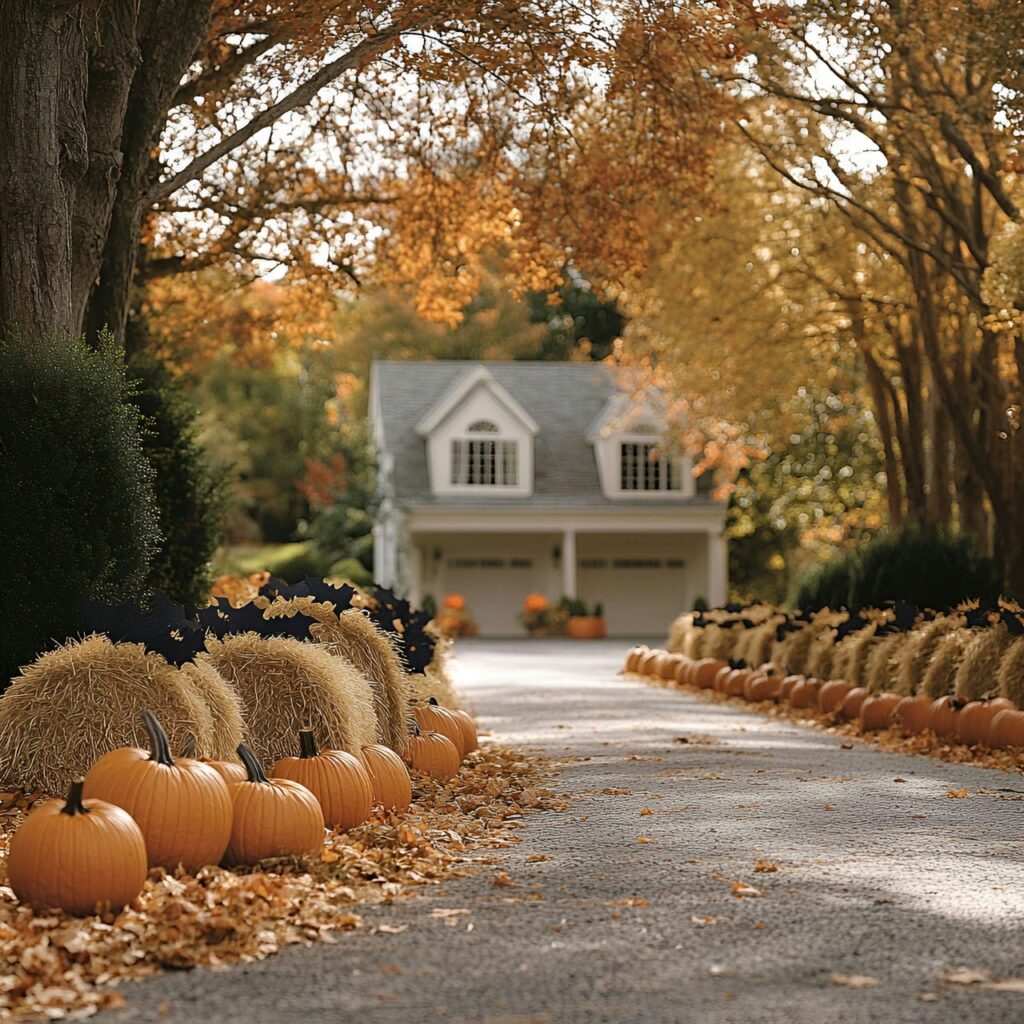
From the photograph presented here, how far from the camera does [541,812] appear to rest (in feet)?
25.5

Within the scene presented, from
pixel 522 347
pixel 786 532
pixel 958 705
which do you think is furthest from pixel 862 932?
pixel 522 347

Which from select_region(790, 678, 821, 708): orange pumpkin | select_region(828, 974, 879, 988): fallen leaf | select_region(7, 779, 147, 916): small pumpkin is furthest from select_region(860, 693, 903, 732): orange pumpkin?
select_region(7, 779, 147, 916): small pumpkin

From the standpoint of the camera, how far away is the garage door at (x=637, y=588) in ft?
116

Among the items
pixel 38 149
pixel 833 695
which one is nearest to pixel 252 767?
pixel 38 149

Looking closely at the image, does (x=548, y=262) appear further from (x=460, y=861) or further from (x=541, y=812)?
(x=460, y=861)

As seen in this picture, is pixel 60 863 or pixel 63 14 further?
pixel 63 14

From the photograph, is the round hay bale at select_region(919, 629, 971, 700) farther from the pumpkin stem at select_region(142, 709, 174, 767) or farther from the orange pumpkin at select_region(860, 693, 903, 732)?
the pumpkin stem at select_region(142, 709, 174, 767)

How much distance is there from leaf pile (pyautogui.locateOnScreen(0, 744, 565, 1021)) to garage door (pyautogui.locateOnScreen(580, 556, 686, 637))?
28.5 meters

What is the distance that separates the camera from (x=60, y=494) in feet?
27.3

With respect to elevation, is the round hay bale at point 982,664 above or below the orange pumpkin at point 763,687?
above

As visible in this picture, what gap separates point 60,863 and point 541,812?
3.25 meters

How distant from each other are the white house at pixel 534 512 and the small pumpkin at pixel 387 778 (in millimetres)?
25813

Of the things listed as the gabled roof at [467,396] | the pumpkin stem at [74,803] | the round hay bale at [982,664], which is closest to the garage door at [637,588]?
the gabled roof at [467,396]

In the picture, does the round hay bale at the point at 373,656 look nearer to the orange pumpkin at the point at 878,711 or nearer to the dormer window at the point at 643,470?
the orange pumpkin at the point at 878,711
